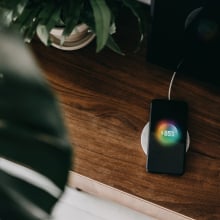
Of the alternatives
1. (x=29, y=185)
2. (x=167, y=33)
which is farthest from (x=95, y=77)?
(x=29, y=185)

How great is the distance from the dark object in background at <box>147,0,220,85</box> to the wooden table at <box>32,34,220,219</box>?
0.10ft

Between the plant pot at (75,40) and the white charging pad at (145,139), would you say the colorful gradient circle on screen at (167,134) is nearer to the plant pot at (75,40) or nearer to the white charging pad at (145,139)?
the white charging pad at (145,139)

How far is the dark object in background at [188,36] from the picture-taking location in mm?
709

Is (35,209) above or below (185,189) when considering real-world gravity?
above

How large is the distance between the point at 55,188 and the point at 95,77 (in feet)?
1.71

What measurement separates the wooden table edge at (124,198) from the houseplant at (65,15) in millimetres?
221

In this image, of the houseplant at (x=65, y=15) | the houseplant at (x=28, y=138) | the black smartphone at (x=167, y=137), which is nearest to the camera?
the houseplant at (x=28, y=138)

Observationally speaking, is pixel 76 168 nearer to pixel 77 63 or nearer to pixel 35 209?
pixel 77 63

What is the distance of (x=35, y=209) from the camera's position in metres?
0.35

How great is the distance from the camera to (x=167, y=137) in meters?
0.82

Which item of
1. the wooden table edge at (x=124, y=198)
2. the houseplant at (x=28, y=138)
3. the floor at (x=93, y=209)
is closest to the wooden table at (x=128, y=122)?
the wooden table edge at (x=124, y=198)

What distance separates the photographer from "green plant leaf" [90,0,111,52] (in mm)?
685

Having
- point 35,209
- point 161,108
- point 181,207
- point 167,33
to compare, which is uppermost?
point 35,209

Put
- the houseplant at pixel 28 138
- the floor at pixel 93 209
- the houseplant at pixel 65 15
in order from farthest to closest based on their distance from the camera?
the floor at pixel 93 209
the houseplant at pixel 65 15
the houseplant at pixel 28 138
